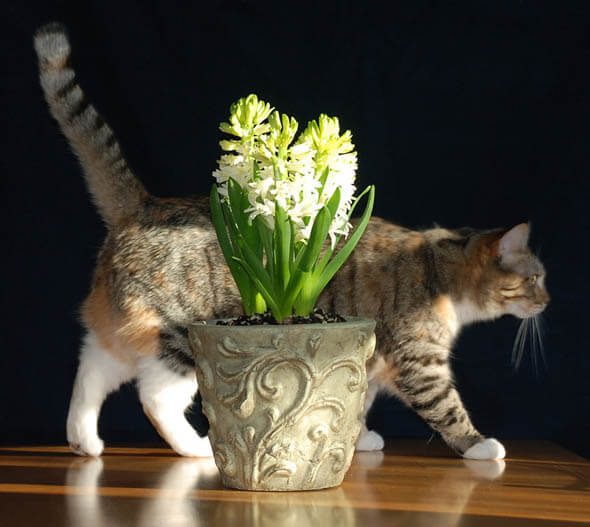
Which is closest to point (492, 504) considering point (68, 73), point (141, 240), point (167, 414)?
point (167, 414)

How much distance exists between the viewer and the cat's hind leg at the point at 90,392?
89.5 inches

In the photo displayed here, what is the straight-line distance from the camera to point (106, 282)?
2229 millimetres

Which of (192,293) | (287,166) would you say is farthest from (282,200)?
(192,293)

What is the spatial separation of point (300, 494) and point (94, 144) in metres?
1.01

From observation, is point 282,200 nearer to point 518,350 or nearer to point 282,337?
point 282,337

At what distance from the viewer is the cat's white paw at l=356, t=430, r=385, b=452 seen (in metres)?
2.43

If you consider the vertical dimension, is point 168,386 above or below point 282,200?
below

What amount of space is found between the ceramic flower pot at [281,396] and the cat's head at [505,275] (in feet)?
2.06

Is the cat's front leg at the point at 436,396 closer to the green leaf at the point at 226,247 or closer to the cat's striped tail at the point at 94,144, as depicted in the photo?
the green leaf at the point at 226,247

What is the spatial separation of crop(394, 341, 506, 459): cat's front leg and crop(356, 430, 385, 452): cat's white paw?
20 cm

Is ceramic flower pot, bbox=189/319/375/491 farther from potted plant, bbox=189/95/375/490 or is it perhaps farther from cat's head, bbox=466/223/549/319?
cat's head, bbox=466/223/549/319

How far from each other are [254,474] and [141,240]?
26.0 inches

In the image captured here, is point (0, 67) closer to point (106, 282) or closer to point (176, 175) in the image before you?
point (176, 175)

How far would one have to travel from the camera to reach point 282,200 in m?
1.76
